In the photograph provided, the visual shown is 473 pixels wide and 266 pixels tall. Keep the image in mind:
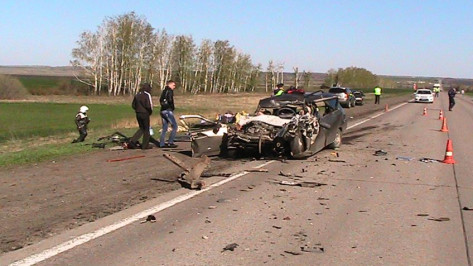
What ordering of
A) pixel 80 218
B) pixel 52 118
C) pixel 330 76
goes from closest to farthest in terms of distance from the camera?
1. pixel 80 218
2. pixel 52 118
3. pixel 330 76

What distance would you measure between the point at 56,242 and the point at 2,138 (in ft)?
60.0

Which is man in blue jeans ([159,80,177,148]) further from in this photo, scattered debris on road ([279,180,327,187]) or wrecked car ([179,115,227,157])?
scattered debris on road ([279,180,327,187])

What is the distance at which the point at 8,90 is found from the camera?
62.5m

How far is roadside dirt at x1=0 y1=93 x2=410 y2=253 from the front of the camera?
6398 mm

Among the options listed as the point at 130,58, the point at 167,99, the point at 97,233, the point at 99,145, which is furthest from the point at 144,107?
the point at 130,58

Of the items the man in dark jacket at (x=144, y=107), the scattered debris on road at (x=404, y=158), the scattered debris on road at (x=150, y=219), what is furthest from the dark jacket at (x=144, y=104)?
the scattered debris on road at (x=150, y=219)

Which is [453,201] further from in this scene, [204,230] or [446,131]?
[446,131]

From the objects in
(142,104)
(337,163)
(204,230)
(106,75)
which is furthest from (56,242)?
(106,75)

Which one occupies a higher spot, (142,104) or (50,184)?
(142,104)

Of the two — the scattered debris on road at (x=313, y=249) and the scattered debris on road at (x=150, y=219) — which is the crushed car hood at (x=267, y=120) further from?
the scattered debris on road at (x=313, y=249)

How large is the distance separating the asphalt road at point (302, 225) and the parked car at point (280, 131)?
1.20 m

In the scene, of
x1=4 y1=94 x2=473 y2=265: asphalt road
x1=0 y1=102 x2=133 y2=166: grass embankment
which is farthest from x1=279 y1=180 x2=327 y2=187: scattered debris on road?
x1=0 y1=102 x2=133 y2=166: grass embankment

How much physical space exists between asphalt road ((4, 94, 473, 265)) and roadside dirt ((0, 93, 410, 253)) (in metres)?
0.35

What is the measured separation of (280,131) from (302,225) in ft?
18.1
